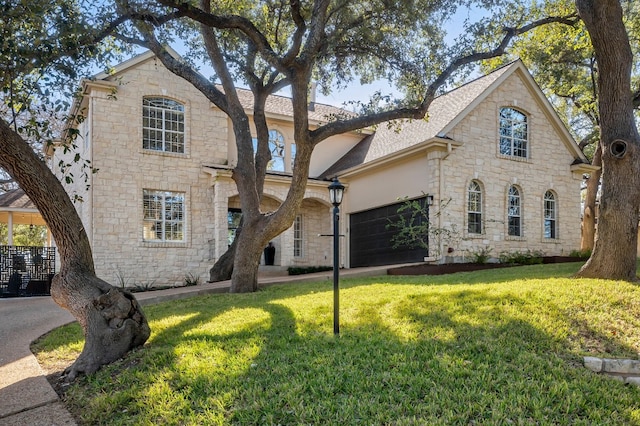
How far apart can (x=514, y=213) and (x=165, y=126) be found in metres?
12.4

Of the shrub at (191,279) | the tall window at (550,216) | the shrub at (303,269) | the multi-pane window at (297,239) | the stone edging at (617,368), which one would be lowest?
the shrub at (191,279)

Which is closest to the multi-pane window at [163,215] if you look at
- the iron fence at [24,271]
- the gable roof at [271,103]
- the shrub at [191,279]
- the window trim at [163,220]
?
the window trim at [163,220]

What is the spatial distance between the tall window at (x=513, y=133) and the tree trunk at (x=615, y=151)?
25.5 ft

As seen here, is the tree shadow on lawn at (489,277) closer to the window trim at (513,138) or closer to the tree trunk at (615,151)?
the tree trunk at (615,151)

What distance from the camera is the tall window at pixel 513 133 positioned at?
16.5m

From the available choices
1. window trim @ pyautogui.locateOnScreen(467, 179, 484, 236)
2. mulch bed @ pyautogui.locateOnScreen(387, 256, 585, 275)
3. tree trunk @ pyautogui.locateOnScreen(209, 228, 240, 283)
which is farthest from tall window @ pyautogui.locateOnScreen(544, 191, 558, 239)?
tree trunk @ pyautogui.locateOnScreen(209, 228, 240, 283)

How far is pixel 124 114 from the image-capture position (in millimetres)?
15492

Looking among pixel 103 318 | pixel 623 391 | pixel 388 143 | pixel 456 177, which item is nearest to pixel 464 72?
pixel 456 177

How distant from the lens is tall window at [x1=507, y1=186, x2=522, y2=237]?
16.2 metres

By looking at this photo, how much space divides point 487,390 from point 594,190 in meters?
18.1

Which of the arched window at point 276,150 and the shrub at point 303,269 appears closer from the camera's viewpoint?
the shrub at point 303,269

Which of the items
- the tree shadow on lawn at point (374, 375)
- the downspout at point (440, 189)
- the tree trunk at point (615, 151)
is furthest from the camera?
the downspout at point (440, 189)

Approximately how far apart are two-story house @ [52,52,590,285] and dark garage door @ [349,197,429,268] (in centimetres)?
6

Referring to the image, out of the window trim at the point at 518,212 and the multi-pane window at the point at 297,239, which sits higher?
the window trim at the point at 518,212
